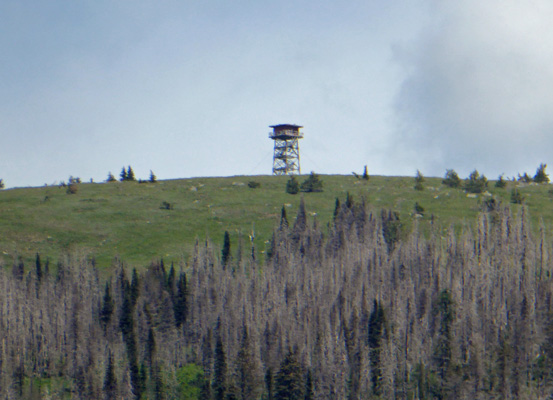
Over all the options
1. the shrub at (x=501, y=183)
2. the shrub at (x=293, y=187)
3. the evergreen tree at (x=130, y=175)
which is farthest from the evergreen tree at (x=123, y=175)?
the shrub at (x=501, y=183)

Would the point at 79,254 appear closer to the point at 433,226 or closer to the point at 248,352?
the point at 248,352

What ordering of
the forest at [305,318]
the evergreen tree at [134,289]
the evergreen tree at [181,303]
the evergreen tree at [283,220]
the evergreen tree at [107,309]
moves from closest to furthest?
the forest at [305,318] → the evergreen tree at [181,303] → the evergreen tree at [107,309] → the evergreen tree at [134,289] → the evergreen tree at [283,220]

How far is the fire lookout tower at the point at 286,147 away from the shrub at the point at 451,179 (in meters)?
38.2

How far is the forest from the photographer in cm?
9581

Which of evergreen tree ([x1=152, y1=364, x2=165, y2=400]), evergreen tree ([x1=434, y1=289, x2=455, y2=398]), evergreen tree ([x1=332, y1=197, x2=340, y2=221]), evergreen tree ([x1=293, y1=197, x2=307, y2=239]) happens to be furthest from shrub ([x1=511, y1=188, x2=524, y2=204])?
evergreen tree ([x1=152, y1=364, x2=165, y2=400])

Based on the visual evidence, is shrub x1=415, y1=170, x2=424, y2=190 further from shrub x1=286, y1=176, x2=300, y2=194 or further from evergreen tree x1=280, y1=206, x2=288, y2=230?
evergreen tree x1=280, y1=206, x2=288, y2=230

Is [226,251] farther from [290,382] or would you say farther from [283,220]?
[290,382]

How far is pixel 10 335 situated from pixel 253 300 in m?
36.3

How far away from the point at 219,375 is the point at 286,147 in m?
106

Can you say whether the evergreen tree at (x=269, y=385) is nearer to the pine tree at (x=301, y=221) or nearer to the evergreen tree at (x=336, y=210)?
the pine tree at (x=301, y=221)

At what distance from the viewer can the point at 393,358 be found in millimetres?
99562

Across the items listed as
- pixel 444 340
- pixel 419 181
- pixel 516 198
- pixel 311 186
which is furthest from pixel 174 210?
pixel 516 198

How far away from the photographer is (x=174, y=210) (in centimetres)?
15038

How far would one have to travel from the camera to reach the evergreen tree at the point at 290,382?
301 feet
